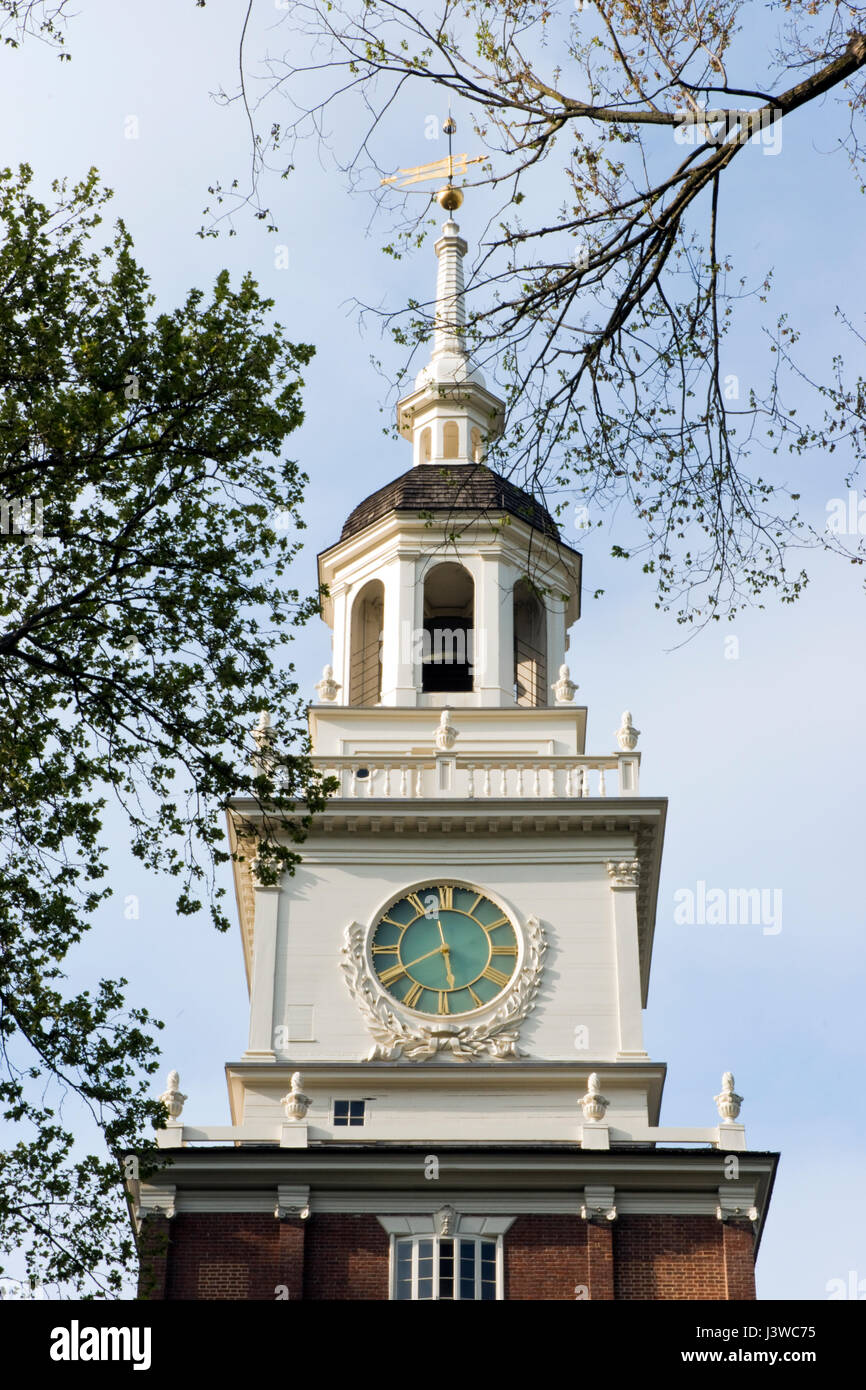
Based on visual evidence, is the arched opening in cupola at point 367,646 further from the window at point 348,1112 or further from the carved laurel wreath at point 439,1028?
the window at point 348,1112

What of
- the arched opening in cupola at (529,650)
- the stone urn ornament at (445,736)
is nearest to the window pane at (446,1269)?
the stone urn ornament at (445,736)

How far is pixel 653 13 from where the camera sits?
15484mm

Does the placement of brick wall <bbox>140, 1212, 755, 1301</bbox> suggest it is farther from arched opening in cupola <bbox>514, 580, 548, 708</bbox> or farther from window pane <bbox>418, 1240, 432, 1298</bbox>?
arched opening in cupola <bbox>514, 580, 548, 708</bbox>

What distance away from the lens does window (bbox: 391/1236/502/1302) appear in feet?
93.5

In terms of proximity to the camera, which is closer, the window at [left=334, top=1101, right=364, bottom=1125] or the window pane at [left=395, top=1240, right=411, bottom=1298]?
the window pane at [left=395, top=1240, right=411, bottom=1298]

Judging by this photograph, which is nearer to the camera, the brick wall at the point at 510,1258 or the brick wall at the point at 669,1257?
the brick wall at the point at 510,1258

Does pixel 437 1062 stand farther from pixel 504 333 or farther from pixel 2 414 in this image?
pixel 504 333

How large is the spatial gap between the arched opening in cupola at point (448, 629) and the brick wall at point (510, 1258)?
12.4m

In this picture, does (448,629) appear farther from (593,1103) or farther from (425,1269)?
(425,1269)

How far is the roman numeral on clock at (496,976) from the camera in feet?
109

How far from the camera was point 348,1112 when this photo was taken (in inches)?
1249

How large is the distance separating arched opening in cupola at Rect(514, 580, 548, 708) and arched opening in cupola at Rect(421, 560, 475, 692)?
920 millimetres

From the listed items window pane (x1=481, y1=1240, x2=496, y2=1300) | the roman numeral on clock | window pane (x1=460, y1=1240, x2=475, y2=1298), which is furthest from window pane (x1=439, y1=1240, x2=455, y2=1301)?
the roman numeral on clock
